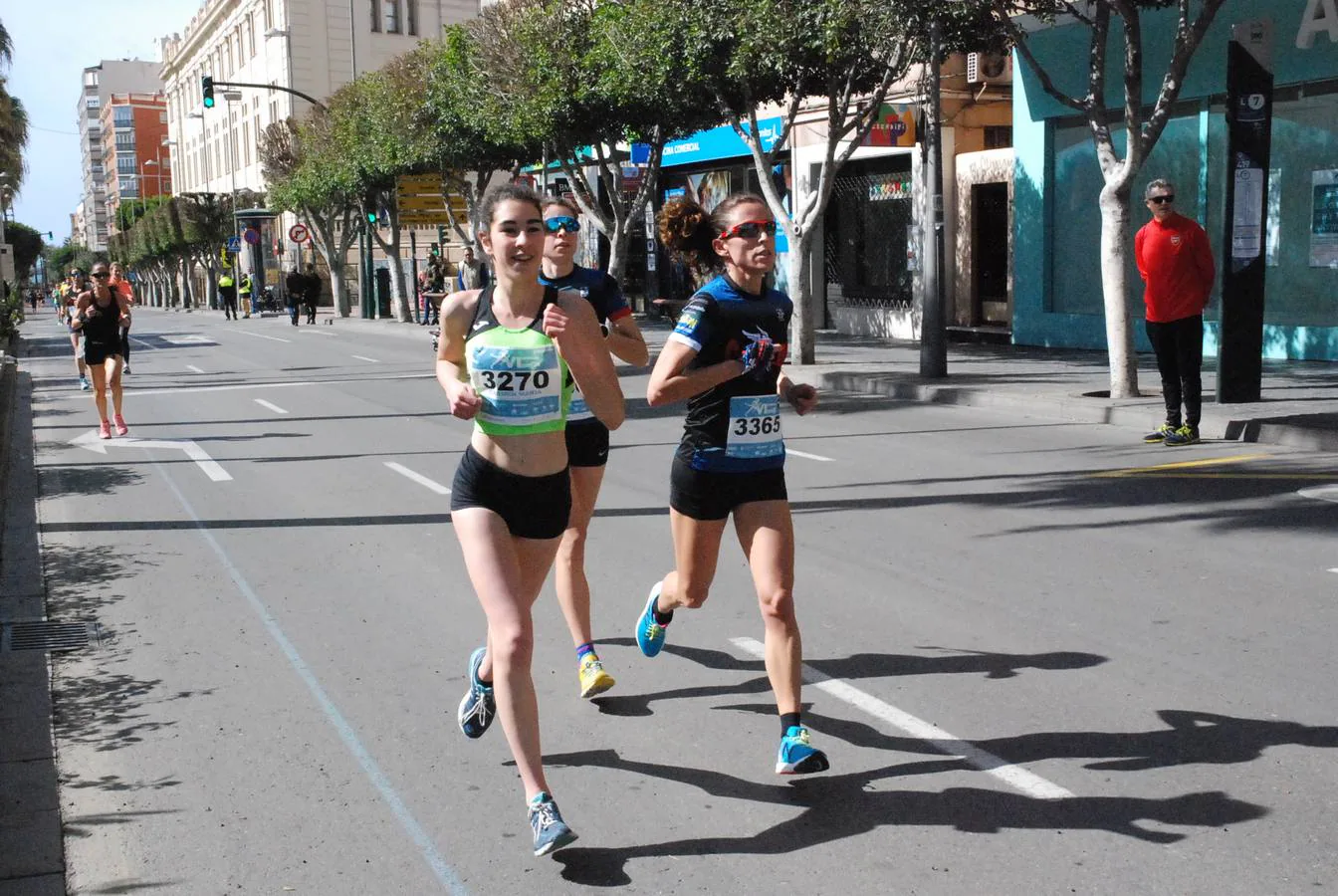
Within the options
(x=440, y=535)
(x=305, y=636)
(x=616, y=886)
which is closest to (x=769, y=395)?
(x=616, y=886)

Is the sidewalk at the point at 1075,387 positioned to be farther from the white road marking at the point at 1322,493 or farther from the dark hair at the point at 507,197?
the dark hair at the point at 507,197

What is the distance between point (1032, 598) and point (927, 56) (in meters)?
11.4

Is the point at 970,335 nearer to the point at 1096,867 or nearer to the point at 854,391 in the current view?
the point at 854,391

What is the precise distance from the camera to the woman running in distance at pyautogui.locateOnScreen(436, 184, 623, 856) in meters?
4.15

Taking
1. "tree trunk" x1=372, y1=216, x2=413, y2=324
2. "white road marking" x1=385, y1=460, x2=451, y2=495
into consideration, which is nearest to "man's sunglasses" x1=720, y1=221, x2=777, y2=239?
"white road marking" x1=385, y1=460, x2=451, y2=495

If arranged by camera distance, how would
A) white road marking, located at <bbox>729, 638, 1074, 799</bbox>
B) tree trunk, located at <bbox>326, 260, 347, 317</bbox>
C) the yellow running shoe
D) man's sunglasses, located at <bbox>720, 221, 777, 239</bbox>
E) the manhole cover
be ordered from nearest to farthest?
white road marking, located at <bbox>729, 638, 1074, 799</bbox> → man's sunglasses, located at <bbox>720, 221, 777, 239</bbox> → the yellow running shoe → the manhole cover → tree trunk, located at <bbox>326, 260, 347, 317</bbox>

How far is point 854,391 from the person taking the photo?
57.7 ft

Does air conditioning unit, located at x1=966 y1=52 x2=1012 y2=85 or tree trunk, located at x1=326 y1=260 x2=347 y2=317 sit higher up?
air conditioning unit, located at x1=966 y1=52 x2=1012 y2=85

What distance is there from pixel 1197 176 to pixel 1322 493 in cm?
1104

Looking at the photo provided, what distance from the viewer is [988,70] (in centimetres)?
2472

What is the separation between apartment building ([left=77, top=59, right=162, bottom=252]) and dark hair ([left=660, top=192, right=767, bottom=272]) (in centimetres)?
16895

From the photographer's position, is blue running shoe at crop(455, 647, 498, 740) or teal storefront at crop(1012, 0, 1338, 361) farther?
teal storefront at crop(1012, 0, 1338, 361)

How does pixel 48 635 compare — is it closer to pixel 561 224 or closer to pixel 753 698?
pixel 561 224

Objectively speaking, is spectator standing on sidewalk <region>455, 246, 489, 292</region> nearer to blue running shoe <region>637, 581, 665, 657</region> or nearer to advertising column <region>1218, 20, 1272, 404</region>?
advertising column <region>1218, 20, 1272, 404</region>
